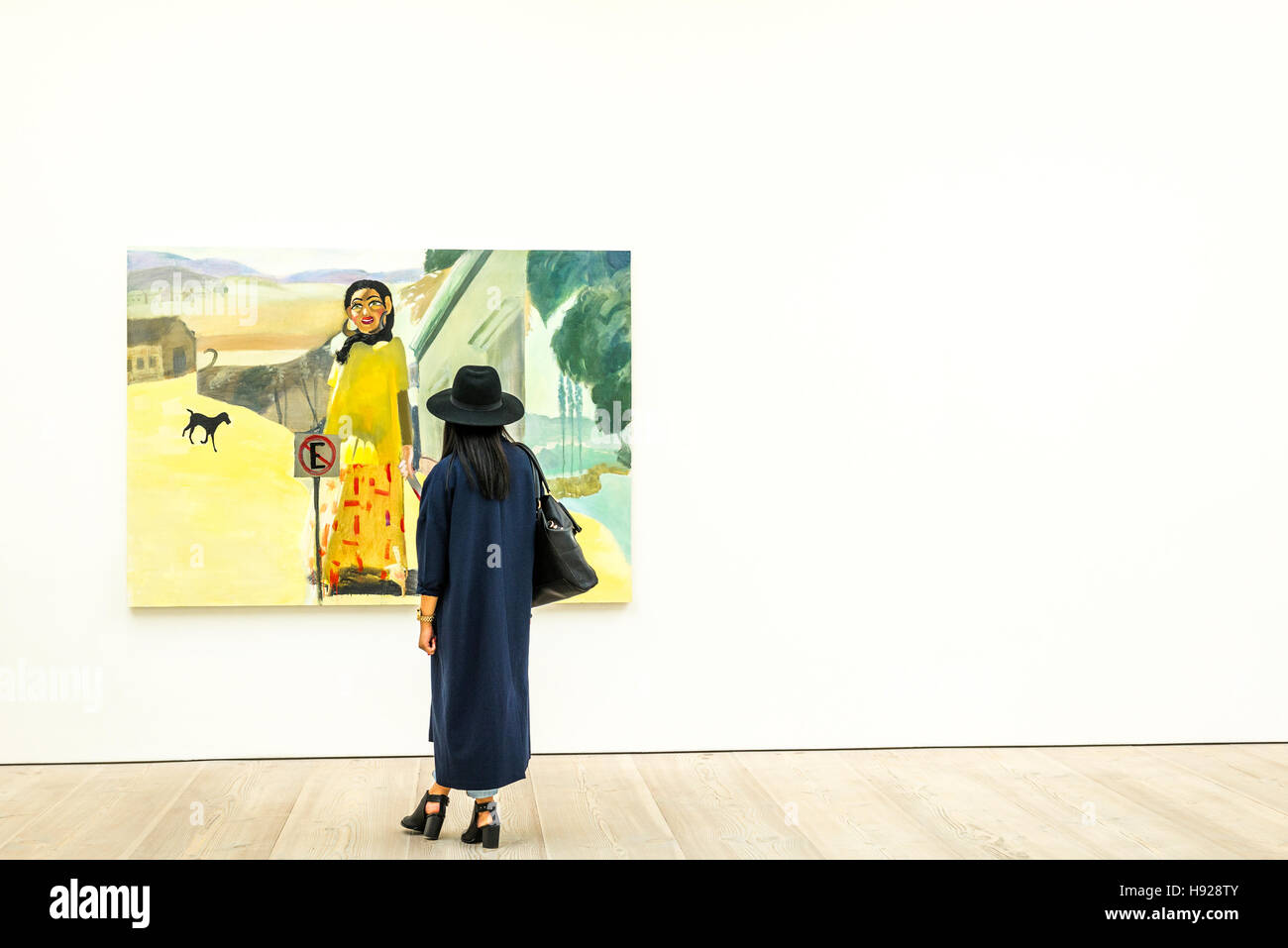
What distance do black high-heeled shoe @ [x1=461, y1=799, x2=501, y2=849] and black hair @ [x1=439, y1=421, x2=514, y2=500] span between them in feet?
3.34

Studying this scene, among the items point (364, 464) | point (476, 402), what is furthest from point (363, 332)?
point (476, 402)

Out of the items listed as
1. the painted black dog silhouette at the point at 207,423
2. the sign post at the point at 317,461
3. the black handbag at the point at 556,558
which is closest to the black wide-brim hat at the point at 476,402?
the black handbag at the point at 556,558

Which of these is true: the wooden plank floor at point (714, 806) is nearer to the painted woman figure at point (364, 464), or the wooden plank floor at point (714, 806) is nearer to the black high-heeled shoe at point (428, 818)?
the black high-heeled shoe at point (428, 818)

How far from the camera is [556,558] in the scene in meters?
3.75

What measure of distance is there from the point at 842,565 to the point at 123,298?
330cm

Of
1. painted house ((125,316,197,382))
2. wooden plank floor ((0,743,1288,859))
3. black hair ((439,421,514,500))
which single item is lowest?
wooden plank floor ((0,743,1288,859))

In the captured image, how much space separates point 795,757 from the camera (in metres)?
4.87

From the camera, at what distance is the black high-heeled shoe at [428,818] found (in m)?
3.74

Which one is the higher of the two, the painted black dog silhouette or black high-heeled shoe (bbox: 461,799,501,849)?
the painted black dog silhouette

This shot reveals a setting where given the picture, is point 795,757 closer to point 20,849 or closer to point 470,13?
point 20,849

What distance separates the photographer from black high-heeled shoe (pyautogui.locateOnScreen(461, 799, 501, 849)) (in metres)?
3.64

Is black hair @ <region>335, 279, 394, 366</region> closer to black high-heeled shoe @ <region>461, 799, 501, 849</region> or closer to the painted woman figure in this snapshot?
the painted woman figure

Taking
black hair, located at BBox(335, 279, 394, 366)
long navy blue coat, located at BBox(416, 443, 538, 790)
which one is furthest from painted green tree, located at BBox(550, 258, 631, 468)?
long navy blue coat, located at BBox(416, 443, 538, 790)

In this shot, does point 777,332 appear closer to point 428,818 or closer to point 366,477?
point 366,477
